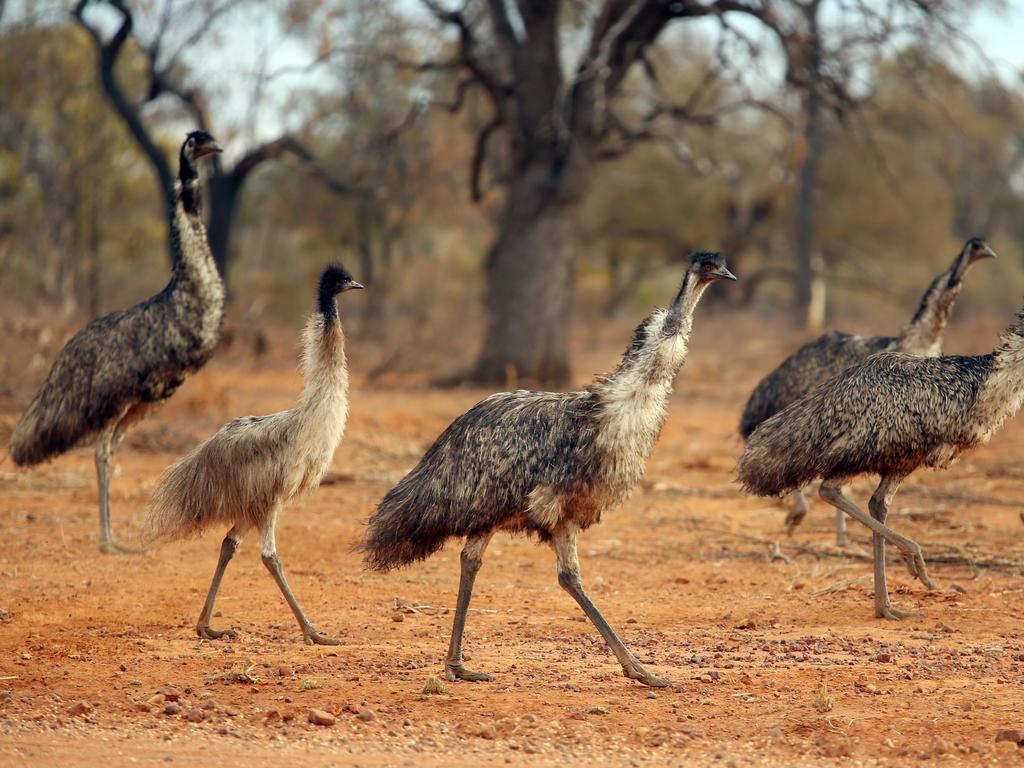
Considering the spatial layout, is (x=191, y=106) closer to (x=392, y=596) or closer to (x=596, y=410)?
(x=392, y=596)

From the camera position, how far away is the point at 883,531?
6.19 metres

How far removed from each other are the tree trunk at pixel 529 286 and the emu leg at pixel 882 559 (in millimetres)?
8998

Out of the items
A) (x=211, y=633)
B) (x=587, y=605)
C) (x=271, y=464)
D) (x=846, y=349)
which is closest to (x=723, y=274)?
(x=587, y=605)

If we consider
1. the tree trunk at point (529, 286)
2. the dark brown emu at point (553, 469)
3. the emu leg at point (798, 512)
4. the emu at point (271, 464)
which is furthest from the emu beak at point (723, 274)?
the tree trunk at point (529, 286)

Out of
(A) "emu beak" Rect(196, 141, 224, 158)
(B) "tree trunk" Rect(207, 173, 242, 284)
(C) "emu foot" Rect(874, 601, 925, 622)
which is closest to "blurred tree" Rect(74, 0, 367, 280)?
(B) "tree trunk" Rect(207, 173, 242, 284)

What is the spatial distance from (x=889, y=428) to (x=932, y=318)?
1.86m

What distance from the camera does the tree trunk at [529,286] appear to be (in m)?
15.2

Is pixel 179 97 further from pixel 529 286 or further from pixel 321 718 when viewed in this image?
pixel 321 718

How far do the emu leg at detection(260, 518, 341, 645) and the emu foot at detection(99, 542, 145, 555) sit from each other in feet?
6.42

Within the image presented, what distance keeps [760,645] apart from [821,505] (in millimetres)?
3865

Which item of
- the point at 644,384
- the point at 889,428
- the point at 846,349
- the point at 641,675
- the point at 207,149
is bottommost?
the point at 641,675

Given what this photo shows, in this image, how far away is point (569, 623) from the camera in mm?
6023

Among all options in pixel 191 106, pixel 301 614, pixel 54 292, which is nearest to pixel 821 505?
pixel 301 614

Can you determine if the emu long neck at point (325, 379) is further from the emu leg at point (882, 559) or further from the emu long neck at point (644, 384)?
the emu leg at point (882, 559)
